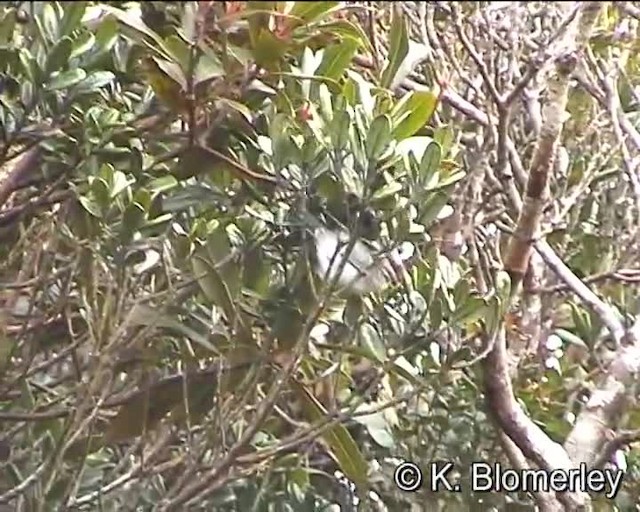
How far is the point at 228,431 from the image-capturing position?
3.10 feet

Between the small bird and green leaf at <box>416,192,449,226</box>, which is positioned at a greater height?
green leaf at <box>416,192,449,226</box>

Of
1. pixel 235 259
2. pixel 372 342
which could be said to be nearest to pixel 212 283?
pixel 235 259

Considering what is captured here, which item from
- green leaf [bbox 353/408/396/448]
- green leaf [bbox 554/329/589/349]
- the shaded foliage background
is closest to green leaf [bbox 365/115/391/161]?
the shaded foliage background

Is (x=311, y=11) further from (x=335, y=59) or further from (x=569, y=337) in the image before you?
(x=569, y=337)

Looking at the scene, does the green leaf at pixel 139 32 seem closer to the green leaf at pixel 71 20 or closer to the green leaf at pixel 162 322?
the green leaf at pixel 71 20

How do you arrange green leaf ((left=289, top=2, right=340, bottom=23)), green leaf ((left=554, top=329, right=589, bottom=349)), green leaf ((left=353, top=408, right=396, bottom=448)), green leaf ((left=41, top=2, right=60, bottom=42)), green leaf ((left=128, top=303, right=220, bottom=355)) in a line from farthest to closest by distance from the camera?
green leaf ((left=554, top=329, right=589, bottom=349)), green leaf ((left=353, top=408, right=396, bottom=448)), green leaf ((left=128, top=303, right=220, bottom=355)), green leaf ((left=41, top=2, right=60, bottom=42)), green leaf ((left=289, top=2, right=340, bottom=23))

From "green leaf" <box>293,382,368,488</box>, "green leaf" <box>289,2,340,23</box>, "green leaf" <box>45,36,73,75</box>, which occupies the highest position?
"green leaf" <box>289,2,340,23</box>

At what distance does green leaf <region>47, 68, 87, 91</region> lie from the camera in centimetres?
75

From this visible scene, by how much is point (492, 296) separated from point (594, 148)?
0.56 meters

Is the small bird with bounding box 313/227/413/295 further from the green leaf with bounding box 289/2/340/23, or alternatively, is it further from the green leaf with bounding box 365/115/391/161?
the green leaf with bounding box 289/2/340/23

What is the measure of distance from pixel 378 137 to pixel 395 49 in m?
0.15

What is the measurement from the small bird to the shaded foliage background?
1cm

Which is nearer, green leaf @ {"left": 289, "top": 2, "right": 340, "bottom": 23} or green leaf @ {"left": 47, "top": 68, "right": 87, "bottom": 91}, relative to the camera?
green leaf @ {"left": 289, "top": 2, "right": 340, "bottom": 23}

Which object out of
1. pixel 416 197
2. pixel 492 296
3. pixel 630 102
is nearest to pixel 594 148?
pixel 630 102
